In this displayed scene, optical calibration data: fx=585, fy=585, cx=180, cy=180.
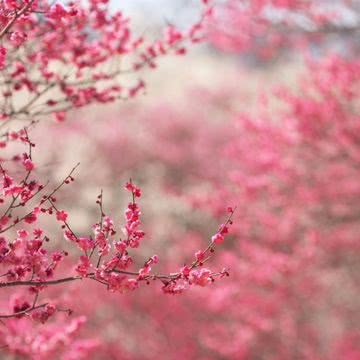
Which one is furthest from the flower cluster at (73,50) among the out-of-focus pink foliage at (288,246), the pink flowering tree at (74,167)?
the out-of-focus pink foliage at (288,246)

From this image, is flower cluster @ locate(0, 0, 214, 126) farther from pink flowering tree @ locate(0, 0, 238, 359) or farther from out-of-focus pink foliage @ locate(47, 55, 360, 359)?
out-of-focus pink foliage @ locate(47, 55, 360, 359)

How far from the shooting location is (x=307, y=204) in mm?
9766

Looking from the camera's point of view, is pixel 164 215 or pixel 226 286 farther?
pixel 164 215

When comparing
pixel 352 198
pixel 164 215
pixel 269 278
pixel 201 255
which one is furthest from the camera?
pixel 164 215

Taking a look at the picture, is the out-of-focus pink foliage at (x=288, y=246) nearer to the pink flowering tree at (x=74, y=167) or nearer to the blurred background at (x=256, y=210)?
the blurred background at (x=256, y=210)

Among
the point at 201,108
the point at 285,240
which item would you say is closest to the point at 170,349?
the point at 285,240

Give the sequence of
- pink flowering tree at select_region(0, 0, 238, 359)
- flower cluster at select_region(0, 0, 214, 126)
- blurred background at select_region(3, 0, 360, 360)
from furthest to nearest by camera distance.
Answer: blurred background at select_region(3, 0, 360, 360)
flower cluster at select_region(0, 0, 214, 126)
pink flowering tree at select_region(0, 0, 238, 359)

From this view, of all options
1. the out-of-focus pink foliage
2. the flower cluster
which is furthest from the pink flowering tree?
the out-of-focus pink foliage

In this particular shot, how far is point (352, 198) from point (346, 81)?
202 cm

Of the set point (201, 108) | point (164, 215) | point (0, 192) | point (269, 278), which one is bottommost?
point (0, 192)

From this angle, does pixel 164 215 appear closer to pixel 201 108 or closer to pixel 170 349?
pixel 170 349

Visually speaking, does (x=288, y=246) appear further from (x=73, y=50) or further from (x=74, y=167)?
(x=74, y=167)

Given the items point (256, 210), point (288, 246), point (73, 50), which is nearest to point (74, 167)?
point (73, 50)

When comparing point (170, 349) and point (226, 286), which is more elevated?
point (226, 286)
